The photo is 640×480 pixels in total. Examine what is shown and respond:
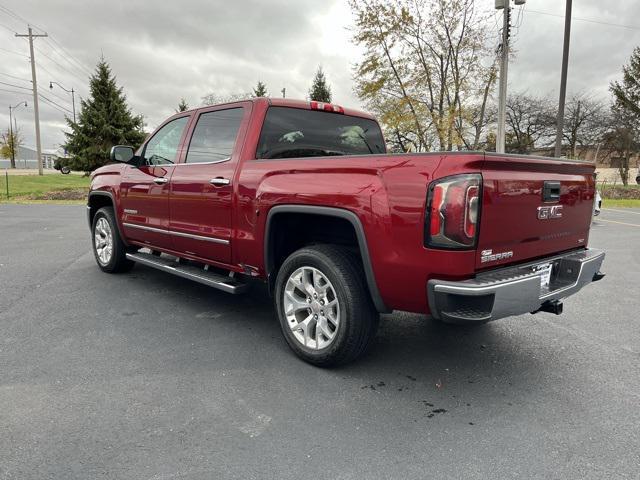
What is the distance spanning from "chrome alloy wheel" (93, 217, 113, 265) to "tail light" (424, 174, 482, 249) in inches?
177

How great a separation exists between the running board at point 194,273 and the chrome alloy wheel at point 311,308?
1.84 feet

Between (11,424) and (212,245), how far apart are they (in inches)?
77.4

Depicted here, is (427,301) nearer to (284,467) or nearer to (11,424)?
(284,467)

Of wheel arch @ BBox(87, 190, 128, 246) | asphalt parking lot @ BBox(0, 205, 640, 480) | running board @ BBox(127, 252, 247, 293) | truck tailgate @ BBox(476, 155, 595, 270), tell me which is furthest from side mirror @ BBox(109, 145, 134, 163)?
truck tailgate @ BBox(476, 155, 595, 270)

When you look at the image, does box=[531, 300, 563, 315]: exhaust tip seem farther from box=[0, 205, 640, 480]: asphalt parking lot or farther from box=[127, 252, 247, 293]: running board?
box=[127, 252, 247, 293]: running board

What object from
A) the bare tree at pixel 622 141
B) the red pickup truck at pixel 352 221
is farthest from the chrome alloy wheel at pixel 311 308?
the bare tree at pixel 622 141

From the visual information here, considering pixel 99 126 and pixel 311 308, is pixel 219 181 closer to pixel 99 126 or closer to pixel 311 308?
pixel 311 308

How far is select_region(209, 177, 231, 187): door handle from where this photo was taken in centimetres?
378

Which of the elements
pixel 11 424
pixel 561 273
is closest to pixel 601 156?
pixel 561 273

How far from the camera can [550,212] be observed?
303 cm

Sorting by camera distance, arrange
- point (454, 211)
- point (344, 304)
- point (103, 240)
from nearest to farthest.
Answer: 1. point (454, 211)
2. point (344, 304)
3. point (103, 240)

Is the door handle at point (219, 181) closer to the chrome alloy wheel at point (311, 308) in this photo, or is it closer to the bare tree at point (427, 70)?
the chrome alloy wheel at point (311, 308)

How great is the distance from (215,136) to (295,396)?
2481mm

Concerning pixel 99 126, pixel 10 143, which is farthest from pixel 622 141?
pixel 10 143
